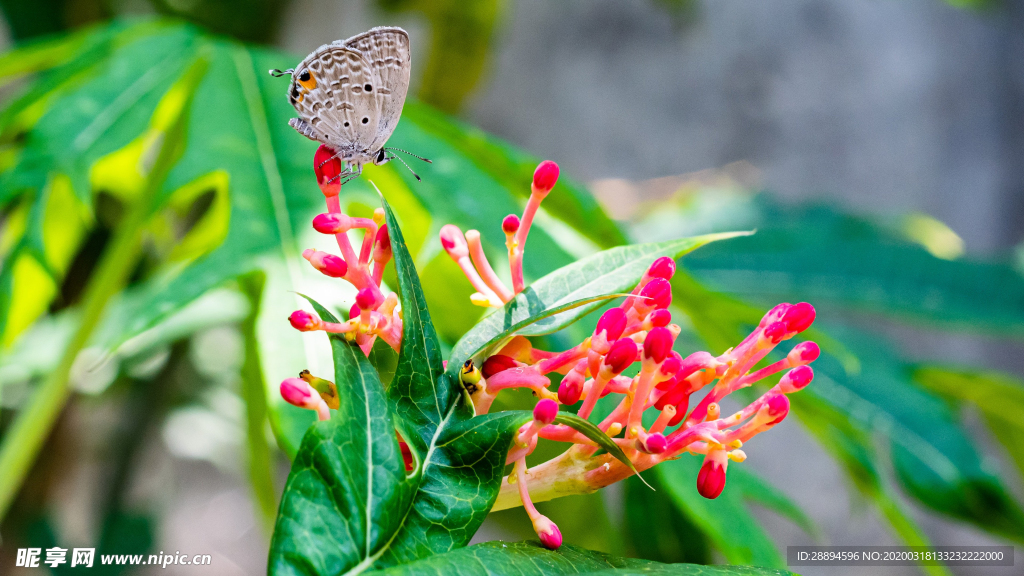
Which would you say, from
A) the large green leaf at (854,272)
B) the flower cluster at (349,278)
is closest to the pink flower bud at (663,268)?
the flower cluster at (349,278)

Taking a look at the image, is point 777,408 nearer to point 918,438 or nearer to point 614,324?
point 614,324

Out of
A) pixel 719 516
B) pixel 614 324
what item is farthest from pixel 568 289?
pixel 719 516

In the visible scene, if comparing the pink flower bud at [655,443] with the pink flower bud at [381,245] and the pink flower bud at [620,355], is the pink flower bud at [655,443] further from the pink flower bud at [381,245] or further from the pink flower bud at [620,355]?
the pink flower bud at [381,245]

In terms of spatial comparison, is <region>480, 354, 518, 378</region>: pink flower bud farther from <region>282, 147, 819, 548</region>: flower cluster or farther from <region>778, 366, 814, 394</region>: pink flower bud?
<region>778, 366, 814, 394</region>: pink flower bud

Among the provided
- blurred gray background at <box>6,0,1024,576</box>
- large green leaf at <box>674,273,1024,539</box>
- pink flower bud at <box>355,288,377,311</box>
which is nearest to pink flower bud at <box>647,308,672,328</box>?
pink flower bud at <box>355,288,377,311</box>

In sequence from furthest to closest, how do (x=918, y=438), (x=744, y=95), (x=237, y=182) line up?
(x=744, y=95), (x=918, y=438), (x=237, y=182)

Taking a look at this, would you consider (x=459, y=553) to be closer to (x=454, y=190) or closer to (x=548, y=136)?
(x=454, y=190)
